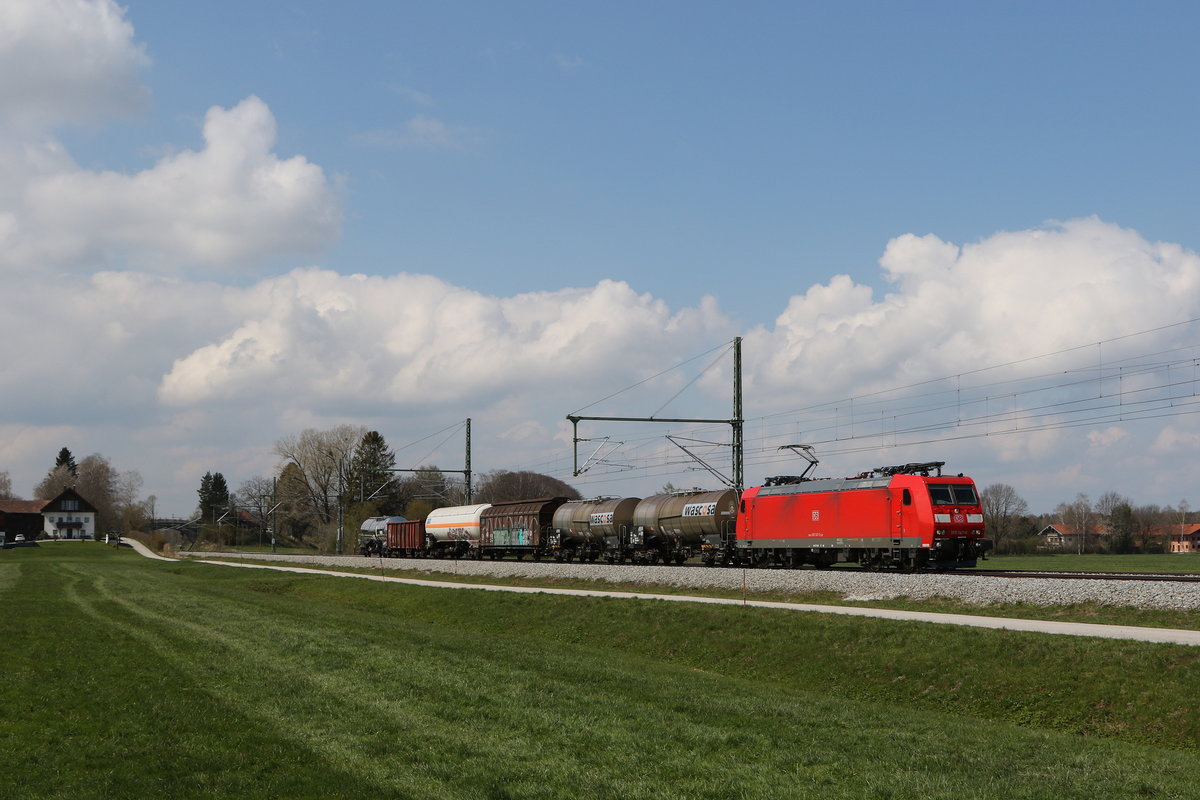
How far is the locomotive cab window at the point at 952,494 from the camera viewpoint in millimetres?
37781

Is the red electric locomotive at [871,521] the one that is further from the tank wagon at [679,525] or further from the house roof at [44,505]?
the house roof at [44,505]

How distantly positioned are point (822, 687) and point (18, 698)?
15.1 m

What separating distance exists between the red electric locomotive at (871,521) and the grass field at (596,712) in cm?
1227

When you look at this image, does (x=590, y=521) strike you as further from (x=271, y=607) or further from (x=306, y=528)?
(x=306, y=528)

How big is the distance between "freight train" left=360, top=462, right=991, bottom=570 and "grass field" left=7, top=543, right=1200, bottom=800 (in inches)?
496

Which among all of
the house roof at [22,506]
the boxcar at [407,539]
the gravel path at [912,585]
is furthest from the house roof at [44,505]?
the gravel path at [912,585]

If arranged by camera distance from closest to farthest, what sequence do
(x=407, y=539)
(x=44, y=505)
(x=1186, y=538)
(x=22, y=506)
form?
(x=407, y=539) → (x=22, y=506) → (x=44, y=505) → (x=1186, y=538)

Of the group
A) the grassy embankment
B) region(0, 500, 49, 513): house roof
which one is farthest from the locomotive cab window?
region(0, 500, 49, 513): house roof

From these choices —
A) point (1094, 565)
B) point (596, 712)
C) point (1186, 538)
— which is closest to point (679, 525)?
point (596, 712)

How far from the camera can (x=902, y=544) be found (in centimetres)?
3856

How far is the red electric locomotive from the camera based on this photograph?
124ft

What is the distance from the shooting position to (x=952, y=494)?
3831cm

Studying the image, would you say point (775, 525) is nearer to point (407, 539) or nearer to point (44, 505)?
point (407, 539)

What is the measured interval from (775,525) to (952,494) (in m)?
9.01
